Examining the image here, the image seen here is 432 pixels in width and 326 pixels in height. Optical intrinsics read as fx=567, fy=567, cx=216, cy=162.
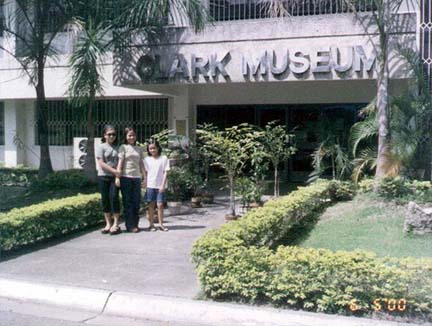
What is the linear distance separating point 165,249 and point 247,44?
242 inches

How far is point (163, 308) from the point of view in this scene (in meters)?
5.73

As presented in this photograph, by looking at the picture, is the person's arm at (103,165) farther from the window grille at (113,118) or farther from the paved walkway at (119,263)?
the window grille at (113,118)

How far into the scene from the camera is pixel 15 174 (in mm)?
16781

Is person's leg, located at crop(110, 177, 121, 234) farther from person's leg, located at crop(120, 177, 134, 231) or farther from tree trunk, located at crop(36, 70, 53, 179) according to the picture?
tree trunk, located at crop(36, 70, 53, 179)

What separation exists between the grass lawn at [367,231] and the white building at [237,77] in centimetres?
322

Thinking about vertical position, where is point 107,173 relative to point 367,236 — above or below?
above

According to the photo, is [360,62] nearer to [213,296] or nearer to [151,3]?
[151,3]

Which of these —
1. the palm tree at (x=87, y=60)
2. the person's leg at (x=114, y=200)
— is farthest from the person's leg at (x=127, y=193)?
the palm tree at (x=87, y=60)

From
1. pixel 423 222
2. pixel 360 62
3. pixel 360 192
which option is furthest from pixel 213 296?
pixel 360 62

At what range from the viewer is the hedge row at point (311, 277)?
17.3 ft

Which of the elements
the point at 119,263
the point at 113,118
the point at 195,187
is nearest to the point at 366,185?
the point at 195,187

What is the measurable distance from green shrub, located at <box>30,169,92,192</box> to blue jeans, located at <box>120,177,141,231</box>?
166 inches

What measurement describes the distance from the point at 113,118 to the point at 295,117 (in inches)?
247

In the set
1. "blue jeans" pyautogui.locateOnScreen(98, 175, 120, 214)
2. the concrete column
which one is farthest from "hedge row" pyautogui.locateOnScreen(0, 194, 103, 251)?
the concrete column
